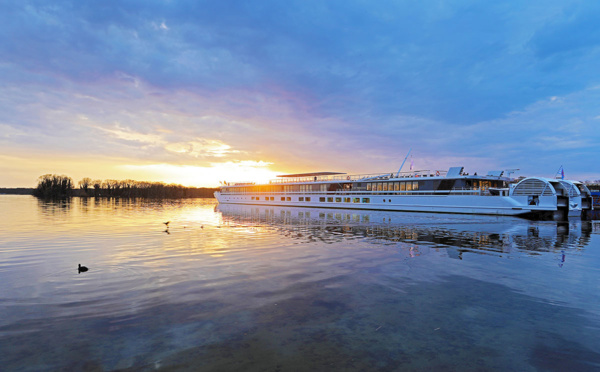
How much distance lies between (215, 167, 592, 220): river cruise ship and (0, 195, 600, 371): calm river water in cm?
3161

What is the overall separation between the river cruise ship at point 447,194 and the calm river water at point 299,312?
104 feet

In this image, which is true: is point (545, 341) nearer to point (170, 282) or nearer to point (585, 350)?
point (585, 350)

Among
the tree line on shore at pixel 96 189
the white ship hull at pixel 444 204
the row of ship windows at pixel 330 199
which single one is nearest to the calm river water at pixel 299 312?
the white ship hull at pixel 444 204

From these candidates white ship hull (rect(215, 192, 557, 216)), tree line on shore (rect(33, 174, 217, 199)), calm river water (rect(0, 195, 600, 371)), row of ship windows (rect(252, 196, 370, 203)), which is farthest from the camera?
tree line on shore (rect(33, 174, 217, 199))

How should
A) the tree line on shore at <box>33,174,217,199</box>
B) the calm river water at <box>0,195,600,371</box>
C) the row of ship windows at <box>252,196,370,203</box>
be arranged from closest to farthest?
the calm river water at <box>0,195,600,371</box> < the row of ship windows at <box>252,196,370,203</box> < the tree line on shore at <box>33,174,217,199</box>

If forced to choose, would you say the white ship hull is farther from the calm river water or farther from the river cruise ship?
the calm river water

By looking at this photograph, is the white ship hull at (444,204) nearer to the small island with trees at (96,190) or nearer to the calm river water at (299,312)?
the calm river water at (299,312)

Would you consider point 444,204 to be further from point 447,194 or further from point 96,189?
point 96,189

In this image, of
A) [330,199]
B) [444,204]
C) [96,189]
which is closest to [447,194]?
[444,204]

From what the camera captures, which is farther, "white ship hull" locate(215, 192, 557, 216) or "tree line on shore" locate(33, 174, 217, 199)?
"tree line on shore" locate(33, 174, 217, 199)

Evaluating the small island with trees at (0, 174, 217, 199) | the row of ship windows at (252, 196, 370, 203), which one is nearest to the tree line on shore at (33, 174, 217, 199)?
the small island with trees at (0, 174, 217, 199)

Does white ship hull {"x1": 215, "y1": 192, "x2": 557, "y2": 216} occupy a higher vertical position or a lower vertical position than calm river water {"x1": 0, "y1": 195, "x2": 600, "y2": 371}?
higher

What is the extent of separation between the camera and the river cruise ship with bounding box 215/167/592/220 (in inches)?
1628

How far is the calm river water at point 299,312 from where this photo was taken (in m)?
5.25
